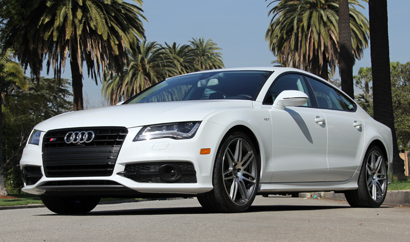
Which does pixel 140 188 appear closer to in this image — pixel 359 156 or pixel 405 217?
pixel 405 217

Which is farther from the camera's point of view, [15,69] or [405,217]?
[15,69]

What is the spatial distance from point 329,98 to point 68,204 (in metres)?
3.44

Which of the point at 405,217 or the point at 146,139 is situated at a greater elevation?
the point at 146,139

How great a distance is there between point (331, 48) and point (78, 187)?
31876 mm

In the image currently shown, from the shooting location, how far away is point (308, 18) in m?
35.8

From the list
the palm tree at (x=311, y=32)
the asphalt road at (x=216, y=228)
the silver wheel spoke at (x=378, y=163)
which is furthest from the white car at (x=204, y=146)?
the palm tree at (x=311, y=32)

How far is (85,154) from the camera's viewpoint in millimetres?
6125

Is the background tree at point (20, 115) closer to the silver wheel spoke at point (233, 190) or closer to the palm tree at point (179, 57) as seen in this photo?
the palm tree at point (179, 57)

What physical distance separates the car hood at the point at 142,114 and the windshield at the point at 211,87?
14.1 inches

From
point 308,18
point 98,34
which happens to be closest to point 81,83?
point 98,34

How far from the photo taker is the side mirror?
22.8 feet

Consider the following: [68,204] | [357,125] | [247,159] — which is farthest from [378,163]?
[68,204]

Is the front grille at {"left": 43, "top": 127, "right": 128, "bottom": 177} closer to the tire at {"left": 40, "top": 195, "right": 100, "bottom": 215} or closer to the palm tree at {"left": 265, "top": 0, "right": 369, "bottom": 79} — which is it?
the tire at {"left": 40, "top": 195, "right": 100, "bottom": 215}

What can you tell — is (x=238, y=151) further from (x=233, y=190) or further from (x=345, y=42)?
(x=345, y=42)
